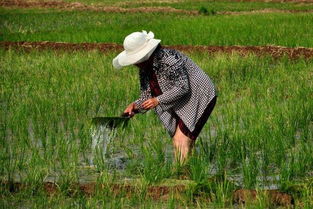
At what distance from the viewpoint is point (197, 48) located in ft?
33.8

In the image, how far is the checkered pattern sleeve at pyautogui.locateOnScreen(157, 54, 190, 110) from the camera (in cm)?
416

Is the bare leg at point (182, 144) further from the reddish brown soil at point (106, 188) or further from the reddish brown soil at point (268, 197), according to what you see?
the reddish brown soil at point (268, 197)

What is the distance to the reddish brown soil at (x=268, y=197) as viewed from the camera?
3.45 m

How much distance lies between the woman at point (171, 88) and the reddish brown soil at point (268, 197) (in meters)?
0.62

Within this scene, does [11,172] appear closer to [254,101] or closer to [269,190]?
[269,190]

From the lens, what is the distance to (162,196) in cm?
359

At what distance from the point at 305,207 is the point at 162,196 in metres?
0.72

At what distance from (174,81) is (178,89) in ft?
0.19

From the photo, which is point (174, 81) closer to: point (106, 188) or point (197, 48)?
point (106, 188)

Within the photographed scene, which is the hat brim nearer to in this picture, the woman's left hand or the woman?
the woman

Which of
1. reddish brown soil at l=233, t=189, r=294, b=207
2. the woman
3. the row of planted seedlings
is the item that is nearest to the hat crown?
the woman

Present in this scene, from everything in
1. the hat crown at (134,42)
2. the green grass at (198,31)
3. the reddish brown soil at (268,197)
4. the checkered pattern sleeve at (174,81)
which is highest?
the hat crown at (134,42)

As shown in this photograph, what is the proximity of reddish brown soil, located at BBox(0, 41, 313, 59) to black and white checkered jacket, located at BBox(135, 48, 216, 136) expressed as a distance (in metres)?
5.09

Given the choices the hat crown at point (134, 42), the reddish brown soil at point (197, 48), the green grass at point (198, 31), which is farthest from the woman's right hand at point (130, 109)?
the green grass at point (198, 31)
